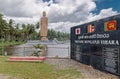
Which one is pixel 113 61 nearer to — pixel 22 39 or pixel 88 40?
pixel 88 40

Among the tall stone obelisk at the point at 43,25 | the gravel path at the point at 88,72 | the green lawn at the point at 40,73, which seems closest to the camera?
the green lawn at the point at 40,73

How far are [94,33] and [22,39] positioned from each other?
110m

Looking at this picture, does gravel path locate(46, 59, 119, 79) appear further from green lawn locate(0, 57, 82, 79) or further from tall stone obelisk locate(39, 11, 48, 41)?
tall stone obelisk locate(39, 11, 48, 41)

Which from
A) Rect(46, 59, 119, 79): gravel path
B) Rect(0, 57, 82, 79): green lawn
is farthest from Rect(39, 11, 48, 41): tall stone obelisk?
Rect(0, 57, 82, 79): green lawn

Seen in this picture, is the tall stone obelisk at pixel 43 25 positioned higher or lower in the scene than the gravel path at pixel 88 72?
higher

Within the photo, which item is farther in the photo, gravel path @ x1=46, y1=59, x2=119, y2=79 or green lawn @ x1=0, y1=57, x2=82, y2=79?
gravel path @ x1=46, y1=59, x2=119, y2=79

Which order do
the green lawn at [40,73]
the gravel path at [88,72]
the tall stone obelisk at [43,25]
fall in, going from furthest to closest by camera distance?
the tall stone obelisk at [43,25]
the gravel path at [88,72]
the green lawn at [40,73]

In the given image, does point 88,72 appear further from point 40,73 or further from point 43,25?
point 43,25

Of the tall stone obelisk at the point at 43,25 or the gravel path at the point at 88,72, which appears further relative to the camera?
the tall stone obelisk at the point at 43,25

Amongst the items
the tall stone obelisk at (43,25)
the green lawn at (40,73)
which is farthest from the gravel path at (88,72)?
the tall stone obelisk at (43,25)

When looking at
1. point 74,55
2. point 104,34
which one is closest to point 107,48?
point 104,34

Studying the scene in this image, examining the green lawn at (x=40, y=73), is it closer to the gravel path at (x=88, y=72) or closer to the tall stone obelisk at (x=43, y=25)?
the gravel path at (x=88, y=72)

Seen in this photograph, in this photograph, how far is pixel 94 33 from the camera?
647 inches

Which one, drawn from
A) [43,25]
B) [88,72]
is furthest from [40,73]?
[43,25]
